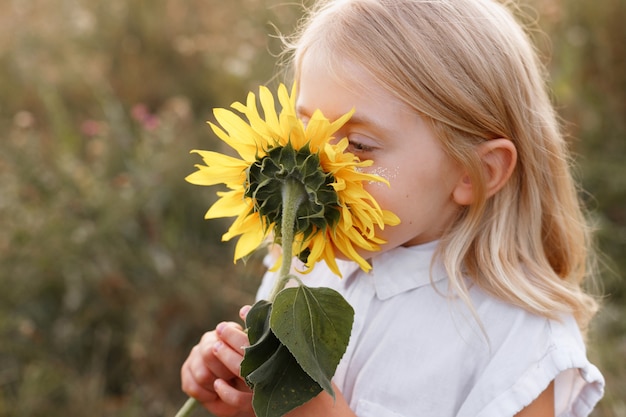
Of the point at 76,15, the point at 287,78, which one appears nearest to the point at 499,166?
the point at 287,78

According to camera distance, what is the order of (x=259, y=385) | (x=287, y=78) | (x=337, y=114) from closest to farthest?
1. (x=259, y=385)
2. (x=337, y=114)
3. (x=287, y=78)

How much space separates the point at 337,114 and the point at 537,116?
1.28ft

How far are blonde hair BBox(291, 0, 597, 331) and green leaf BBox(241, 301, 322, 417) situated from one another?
1.14 ft

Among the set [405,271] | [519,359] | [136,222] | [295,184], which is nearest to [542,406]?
[519,359]

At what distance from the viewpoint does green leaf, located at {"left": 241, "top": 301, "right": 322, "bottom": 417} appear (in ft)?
3.21

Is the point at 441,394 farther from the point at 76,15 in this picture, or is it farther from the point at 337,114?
the point at 76,15

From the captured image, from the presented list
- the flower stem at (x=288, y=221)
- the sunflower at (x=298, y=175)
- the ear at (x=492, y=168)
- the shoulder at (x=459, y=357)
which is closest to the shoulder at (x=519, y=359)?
the shoulder at (x=459, y=357)

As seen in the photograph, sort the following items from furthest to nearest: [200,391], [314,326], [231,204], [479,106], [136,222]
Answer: [136,222]
[200,391]
[479,106]
[231,204]
[314,326]

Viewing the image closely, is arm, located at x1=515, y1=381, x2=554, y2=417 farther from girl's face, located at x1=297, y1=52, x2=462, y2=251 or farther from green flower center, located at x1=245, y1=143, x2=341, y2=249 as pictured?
green flower center, located at x1=245, y1=143, x2=341, y2=249

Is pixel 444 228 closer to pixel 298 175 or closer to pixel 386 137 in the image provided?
pixel 386 137

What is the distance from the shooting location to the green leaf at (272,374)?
3.21 feet

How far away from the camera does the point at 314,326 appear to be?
97 cm

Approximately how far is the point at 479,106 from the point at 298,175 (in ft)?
1.24

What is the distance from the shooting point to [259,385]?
3.21ft
